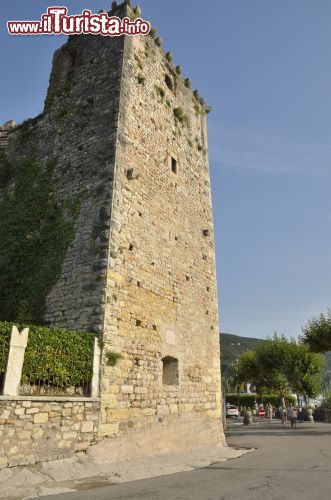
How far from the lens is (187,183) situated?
14.4 metres

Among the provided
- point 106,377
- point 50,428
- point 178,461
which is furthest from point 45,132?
point 178,461

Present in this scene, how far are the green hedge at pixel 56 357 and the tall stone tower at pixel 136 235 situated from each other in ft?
1.65

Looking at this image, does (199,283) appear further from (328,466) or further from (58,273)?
(328,466)

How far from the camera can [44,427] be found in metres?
7.18

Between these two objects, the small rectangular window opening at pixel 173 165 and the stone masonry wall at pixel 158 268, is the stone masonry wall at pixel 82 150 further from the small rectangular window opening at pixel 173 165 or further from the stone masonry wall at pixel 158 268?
the small rectangular window opening at pixel 173 165

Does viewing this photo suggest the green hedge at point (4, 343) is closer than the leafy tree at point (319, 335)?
Yes

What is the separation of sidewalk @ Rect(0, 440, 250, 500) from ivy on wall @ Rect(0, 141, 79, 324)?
3.66m

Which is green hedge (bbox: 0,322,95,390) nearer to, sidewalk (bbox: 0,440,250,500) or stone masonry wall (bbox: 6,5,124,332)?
stone masonry wall (bbox: 6,5,124,332)

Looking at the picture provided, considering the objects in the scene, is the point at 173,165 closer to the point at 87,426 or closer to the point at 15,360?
the point at 15,360

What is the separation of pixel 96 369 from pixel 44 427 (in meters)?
1.61

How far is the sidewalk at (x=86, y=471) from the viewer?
603 cm

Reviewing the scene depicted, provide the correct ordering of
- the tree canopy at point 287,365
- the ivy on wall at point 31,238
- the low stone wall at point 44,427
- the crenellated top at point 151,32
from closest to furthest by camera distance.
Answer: the low stone wall at point 44,427 → the ivy on wall at point 31,238 → the crenellated top at point 151,32 → the tree canopy at point 287,365

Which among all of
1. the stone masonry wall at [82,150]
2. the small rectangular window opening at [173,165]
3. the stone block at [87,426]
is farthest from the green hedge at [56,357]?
the small rectangular window opening at [173,165]

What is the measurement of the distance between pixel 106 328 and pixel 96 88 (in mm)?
8032
